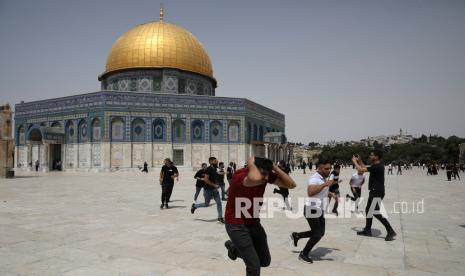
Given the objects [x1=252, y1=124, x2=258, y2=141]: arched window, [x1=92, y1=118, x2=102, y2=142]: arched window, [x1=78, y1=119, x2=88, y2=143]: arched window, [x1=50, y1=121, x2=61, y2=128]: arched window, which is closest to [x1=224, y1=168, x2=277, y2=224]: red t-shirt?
[x1=92, y1=118, x2=102, y2=142]: arched window

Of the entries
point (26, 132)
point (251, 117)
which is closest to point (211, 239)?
point (251, 117)

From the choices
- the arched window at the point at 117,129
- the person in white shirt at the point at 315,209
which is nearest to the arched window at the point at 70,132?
the arched window at the point at 117,129

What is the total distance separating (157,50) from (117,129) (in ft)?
32.6

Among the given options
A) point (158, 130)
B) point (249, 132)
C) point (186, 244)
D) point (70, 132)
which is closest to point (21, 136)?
point (70, 132)

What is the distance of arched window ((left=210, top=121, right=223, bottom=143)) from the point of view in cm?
3684

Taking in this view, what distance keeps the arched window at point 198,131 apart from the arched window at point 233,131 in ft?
9.02

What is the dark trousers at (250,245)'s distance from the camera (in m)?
3.35

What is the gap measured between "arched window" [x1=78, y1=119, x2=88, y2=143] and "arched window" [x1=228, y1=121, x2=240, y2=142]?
44.5 feet

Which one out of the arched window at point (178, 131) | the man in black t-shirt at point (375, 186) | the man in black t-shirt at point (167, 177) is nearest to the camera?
the man in black t-shirt at point (375, 186)

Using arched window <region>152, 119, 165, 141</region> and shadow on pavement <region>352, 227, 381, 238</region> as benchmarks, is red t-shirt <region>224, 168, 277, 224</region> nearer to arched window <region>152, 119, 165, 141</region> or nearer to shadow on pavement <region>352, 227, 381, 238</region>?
shadow on pavement <region>352, 227, 381, 238</region>

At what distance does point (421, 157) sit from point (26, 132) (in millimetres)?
81737

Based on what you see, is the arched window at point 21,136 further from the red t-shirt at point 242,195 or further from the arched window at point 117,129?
the red t-shirt at point 242,195

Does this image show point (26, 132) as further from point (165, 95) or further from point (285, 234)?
point (285, 234)

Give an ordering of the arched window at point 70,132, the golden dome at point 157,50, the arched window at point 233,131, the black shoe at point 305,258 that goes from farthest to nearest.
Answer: the golden dome at point 157,50 < the arched window at point 233,131 < the arched window at point 70,132 < the black shoe at point 305,258
